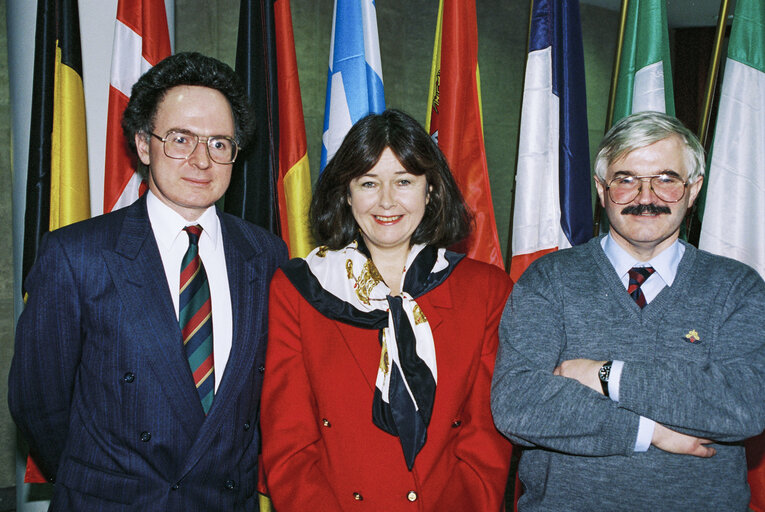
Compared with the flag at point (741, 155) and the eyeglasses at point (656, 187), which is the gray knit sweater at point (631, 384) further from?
the flag at point (741, 155)

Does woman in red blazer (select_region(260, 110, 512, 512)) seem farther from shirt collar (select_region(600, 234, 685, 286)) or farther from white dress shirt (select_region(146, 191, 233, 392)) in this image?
shirt collar (select_region(600, 234, 685, 286))

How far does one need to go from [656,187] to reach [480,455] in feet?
2.98

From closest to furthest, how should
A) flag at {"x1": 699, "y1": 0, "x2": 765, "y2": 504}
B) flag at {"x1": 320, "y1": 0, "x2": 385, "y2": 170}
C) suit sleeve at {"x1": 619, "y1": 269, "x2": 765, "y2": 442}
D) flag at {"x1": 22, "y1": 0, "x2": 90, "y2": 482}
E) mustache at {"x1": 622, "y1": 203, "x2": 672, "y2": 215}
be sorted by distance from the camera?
suit sleeve at {"x1": 619, "y1": 269, "x2": 765, "y2": 442}, mustache at {"x1": 622, "y1": 203, "x2": 672, "y2": 215}, flag at {"x1": 22, "y1": 0, "x2": 90, "y2": 482}, flag at {"x1": 699, "y1": 0, "x2": 765, "y2": 504}, flag at {"x1": 320, "y1": 0, "x2": 385, "y2": 170}

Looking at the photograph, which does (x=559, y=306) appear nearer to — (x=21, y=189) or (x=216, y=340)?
(x=216, y=340)

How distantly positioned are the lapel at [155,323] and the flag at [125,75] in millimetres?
850

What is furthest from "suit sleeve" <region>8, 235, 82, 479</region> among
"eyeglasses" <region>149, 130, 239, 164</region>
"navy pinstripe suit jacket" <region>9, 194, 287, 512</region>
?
"eyeglasses" <region>149, 130, 239, 164</region>

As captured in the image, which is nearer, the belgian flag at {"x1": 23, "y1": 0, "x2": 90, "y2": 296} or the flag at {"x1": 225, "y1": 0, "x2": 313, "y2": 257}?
the belgian flag at {"x1": 23, "y1": 0, "x2": 90, "y2": 296}

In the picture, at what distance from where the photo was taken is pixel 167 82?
177cm

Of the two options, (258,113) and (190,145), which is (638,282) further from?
(258,113)

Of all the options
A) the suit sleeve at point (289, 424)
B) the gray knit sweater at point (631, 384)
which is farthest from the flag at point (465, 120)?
the suit sleeve at point (289, 424)

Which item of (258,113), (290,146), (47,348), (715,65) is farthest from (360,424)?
(715,65)

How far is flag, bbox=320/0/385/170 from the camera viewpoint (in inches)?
101

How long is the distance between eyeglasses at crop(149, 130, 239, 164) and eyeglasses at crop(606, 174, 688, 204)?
1.17 metres

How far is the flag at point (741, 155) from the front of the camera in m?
2.46
